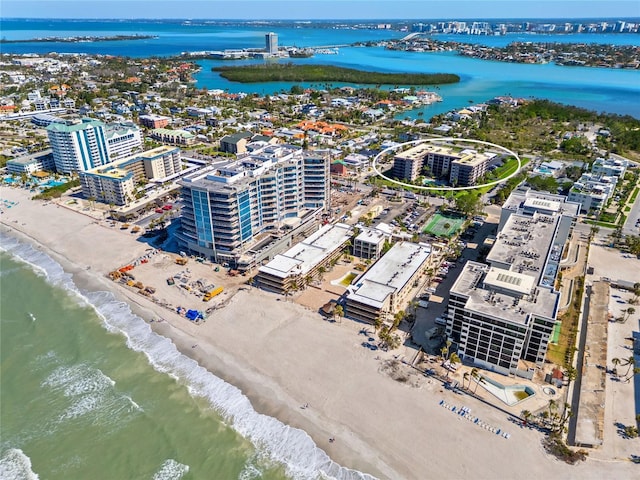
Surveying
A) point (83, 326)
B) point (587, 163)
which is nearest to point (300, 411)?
point (83, 326)

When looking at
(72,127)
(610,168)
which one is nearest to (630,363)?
(610,168)

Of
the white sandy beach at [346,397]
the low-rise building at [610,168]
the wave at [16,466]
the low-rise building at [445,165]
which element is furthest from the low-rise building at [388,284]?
the low-rise building at [610,168]

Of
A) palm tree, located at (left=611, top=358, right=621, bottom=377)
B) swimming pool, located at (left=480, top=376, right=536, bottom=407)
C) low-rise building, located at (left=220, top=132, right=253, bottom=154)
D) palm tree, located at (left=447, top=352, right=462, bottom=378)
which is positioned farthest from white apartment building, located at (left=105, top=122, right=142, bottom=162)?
palm tree, located at (left=611, top=358, right=621, bottom=377)

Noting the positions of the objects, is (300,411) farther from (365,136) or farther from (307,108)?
(307,108)

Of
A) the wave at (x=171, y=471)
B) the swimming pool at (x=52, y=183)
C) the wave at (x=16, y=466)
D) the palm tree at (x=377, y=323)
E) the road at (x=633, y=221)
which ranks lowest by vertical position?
the wave at (x=16, y=466)

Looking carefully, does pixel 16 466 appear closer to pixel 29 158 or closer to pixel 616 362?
pixel 616 362

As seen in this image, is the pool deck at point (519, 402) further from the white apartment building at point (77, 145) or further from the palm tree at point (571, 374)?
the white apartment building at point (77, 145)
